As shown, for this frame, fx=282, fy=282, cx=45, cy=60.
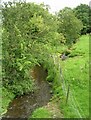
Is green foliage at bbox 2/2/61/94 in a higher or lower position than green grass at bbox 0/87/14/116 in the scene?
higher

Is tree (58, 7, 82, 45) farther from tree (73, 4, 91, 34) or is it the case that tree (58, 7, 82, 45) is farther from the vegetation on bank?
tree (73, 4, 91, 34)

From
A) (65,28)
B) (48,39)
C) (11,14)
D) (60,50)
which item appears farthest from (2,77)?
(65,28)

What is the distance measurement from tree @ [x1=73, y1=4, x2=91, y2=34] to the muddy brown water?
34.8 meters

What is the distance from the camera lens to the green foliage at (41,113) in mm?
20770

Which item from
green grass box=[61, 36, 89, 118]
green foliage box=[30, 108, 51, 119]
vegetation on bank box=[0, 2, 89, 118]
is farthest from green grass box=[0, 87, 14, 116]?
green grass box=[61, 36, 89, 118]

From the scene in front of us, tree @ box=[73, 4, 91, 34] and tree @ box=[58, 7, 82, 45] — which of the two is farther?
tree @ box=[73, 4, 91, 34]

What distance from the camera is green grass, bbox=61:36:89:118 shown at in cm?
2066

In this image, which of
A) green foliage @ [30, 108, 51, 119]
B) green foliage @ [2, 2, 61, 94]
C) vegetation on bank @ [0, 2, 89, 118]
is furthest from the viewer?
green foliage @ [2, 2, 61, 94]

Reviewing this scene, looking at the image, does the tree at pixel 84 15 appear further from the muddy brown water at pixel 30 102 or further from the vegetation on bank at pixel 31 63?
the muddy brown water at pixel 30 102

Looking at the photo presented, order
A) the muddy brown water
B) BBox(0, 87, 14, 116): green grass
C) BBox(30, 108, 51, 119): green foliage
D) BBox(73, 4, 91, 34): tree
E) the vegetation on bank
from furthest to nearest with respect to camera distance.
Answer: BBox(73, 4, 91, 34): tree
the vegetation on bank
BBox(0, 87, 14, 116): green grass
the muddy brown water
BBox(30, 108, 51, 119): green foliage

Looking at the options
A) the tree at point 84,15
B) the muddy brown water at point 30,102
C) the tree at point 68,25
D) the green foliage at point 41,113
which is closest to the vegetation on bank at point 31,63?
the green foliage at point 41,113

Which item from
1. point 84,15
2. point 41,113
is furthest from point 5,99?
point 84,15

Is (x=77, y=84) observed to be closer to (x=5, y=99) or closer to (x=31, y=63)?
(x=31, y=63)

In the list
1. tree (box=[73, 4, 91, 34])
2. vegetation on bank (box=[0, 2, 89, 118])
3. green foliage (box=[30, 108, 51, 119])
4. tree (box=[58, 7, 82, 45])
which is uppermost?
tree (box=[73, 4, 91, 34])
